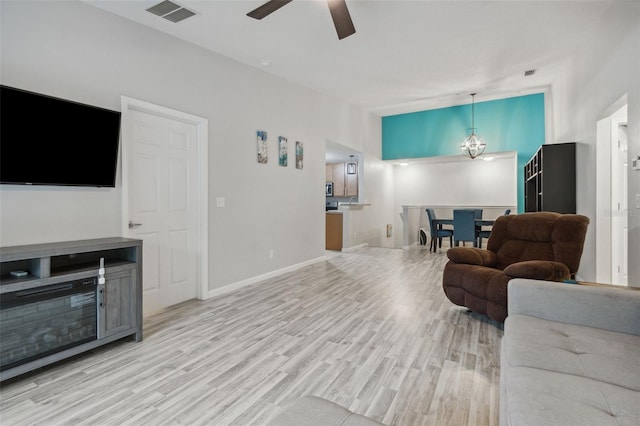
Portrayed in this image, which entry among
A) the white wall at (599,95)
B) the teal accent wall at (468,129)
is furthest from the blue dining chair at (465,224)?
the white wall at (599,95)

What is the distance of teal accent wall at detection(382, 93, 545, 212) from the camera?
6.86 m

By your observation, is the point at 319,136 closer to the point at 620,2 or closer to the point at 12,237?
the point at 620,2

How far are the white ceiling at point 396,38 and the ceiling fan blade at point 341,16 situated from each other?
0.45 metres

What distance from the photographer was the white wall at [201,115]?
244cm

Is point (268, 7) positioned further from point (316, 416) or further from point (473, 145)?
point (473, 145)

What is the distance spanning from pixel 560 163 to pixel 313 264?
4.01 metres

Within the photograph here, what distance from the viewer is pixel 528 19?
3520 millimetres

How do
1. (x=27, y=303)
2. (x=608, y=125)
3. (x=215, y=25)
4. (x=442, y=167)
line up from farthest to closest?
(x=442, y=167), (x=608, y=125), (x=215, y=25), (x=27, y=303)

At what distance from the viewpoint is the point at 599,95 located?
3.51 metres

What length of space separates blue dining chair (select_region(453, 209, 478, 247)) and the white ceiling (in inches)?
94.9

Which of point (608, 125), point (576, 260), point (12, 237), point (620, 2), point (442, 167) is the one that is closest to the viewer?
point (12, 237)

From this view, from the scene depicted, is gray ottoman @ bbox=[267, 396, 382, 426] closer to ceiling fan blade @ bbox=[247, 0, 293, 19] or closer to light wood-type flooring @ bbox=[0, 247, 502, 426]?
light wood-type flooring @ bbox=[0, 247, 502, 426]

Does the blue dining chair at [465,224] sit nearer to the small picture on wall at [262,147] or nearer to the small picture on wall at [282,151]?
the small picture on wall at [282,151]

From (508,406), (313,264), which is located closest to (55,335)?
(508,406)
